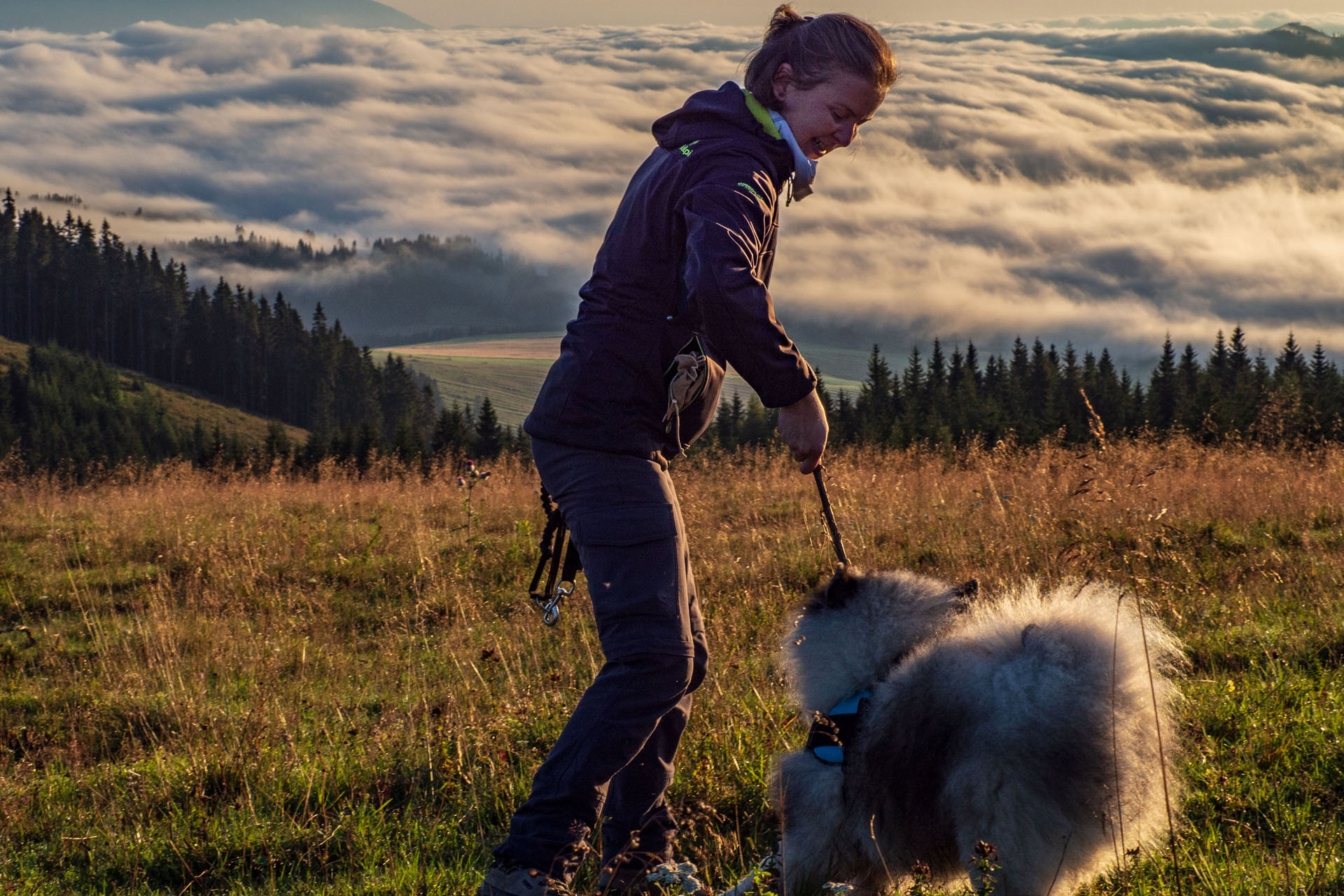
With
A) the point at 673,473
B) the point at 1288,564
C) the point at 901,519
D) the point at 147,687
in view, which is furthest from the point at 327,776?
the point at 673,473

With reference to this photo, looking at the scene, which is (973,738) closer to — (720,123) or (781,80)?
(720,123)

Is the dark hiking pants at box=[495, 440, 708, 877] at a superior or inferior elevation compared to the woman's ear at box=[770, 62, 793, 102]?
inferior

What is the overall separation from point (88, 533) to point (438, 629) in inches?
214

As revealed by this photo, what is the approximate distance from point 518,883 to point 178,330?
120067 mm

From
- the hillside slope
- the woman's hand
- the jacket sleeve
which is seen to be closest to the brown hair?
the jacket sleeve

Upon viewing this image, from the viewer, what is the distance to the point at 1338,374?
48.5 m

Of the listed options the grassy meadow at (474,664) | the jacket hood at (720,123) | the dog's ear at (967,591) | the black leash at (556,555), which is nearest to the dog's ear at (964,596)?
the dog's ear at (967,591)

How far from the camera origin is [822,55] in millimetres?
2529

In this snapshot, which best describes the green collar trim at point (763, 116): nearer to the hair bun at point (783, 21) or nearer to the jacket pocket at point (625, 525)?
the hair bun at point (783, 21)

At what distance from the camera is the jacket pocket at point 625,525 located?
2.47 metres

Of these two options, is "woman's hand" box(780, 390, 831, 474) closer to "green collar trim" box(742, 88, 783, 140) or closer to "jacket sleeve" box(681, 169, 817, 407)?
"jacket sleeve" box(681, 169, 817, 407)

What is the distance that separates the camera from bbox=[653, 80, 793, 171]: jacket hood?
98.4 inches

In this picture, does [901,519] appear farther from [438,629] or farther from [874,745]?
[874,745]

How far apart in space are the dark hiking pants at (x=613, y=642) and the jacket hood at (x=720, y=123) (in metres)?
0.92
